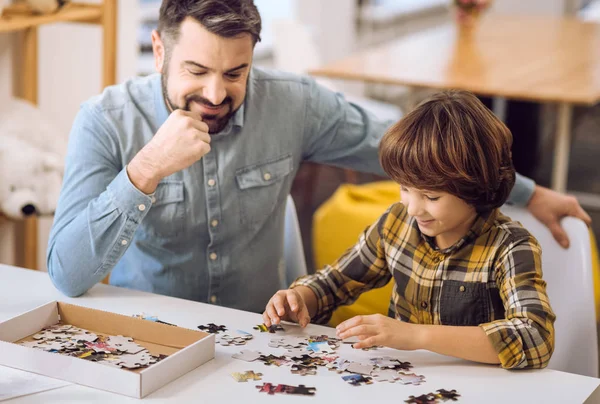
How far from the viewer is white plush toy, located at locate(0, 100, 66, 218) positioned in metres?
2.77

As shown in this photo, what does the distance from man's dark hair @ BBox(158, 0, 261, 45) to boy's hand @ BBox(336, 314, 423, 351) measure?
67cm

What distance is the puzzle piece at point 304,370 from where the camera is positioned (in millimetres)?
1439

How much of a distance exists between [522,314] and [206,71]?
2.61ft

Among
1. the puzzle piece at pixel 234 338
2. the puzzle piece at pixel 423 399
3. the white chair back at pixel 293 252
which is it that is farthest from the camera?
the white chair back at pixel 293 252

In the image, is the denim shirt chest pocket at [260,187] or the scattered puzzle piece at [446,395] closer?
the scattered puzzle piece at [446,395]

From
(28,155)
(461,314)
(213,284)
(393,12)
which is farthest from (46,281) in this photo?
(393,12)

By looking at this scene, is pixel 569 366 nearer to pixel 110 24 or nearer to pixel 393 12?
pixel 110 24

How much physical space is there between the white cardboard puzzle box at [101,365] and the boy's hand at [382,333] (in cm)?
23

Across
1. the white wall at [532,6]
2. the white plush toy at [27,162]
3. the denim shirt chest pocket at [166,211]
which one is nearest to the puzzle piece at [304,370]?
the denim shirt chest pocket at [166,211]

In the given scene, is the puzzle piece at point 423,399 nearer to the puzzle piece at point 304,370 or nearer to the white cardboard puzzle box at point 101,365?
the puzzle piece at point 304,370

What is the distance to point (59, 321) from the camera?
63.2 inches

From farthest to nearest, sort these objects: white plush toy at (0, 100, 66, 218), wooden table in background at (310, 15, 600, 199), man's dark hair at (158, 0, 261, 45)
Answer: wooden table in background at (310, 15, 600, 199)
white plush toy at (0, 100, 66, 218)
man's dark hair at (158, 0, 261, 45)

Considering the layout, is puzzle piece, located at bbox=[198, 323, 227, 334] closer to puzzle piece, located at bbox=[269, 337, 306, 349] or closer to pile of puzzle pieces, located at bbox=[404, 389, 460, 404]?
puzzle piece, located at bbox=[269, 337, 306, 349]

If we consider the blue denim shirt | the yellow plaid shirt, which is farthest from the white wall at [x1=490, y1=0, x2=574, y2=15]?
the yellow plaid shirt
